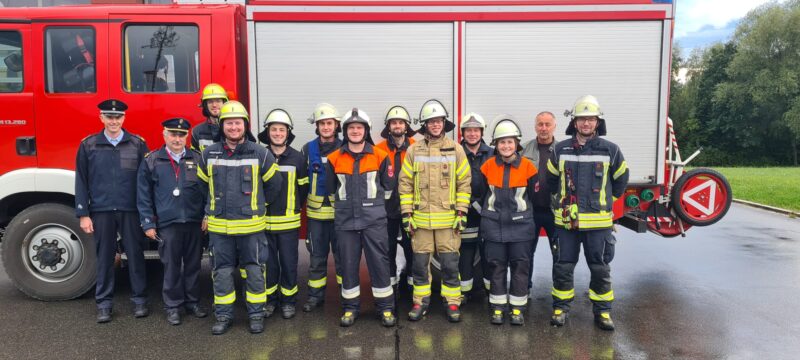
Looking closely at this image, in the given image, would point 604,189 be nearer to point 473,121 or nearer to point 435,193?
point 473,121

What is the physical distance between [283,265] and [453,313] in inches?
55.1

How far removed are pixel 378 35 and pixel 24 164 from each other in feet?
10.4

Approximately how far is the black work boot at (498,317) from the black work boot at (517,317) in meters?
0.08

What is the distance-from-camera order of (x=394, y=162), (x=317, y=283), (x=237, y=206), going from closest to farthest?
(x=237, y=206), (x=394, y=162), (x=317, y=283)

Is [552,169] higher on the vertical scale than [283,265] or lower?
higher

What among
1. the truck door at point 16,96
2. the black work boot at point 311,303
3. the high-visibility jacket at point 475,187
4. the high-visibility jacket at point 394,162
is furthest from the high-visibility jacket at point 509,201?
the truck door at point 16,96

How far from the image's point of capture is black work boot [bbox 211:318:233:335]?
4.22m

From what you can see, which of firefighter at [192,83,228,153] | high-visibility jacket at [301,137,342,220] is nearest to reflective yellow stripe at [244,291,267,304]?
high-visibility jacket at [301,137,342,220]

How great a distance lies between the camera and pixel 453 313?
4.49 meters

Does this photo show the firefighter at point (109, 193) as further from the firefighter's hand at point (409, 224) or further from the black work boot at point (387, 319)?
the firefighter's hand at point (409, 224)

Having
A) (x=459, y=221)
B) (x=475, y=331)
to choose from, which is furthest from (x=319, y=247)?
(x=475, y=331)

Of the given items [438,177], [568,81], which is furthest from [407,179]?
[568,81]

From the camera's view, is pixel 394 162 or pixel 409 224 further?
pixel 394 162

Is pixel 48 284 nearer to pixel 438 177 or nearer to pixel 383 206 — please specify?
pixel 383 206
